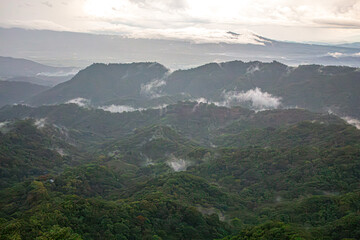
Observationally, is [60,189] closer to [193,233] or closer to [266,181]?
[193,233]

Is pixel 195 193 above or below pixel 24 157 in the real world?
above

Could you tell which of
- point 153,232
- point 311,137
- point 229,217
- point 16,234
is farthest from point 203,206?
point 311,137

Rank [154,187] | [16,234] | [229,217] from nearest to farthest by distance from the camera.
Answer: [16,234]
[229,217]
[154,187]

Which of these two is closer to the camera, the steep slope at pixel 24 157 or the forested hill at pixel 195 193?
the forested hill at pixel 195 193

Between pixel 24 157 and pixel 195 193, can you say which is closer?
pixel 195 193

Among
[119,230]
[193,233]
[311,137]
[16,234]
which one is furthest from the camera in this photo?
[311,137]

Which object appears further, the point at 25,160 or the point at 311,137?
the point at 311,137

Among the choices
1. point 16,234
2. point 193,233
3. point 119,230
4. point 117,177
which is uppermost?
point 16,234

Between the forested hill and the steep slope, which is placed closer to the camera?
the forested hill

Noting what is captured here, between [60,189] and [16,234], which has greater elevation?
[16,234]
